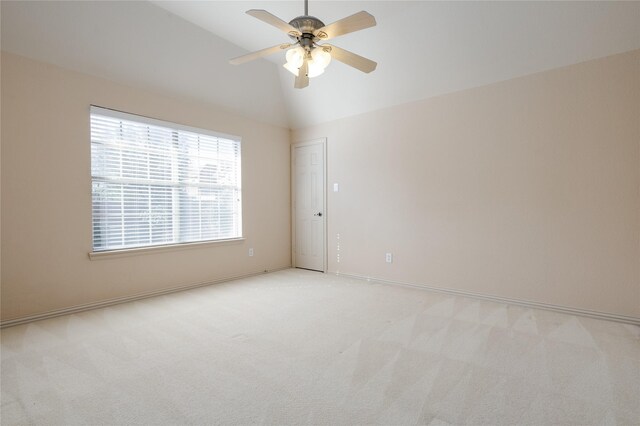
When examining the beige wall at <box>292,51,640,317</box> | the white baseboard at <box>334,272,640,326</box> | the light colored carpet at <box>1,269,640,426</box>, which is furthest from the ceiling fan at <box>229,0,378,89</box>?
the white baseboard at <box>334,272,640,326</box>

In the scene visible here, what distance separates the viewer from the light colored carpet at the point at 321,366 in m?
1.67

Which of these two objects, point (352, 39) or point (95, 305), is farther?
point (352, 39)

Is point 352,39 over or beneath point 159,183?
Result: over

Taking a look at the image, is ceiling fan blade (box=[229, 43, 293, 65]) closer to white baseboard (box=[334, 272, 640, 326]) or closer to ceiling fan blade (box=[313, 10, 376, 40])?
ceiling fan blade (box=[313, 10, 376, 40])

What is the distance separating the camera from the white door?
5129 mm

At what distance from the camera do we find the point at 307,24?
2.06m

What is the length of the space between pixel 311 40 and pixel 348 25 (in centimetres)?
28

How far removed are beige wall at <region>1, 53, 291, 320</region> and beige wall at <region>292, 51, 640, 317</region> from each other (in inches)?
111

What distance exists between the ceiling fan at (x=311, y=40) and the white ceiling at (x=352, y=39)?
101 cm

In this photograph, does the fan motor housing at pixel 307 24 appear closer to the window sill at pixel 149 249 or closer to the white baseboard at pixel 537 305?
the window sill at pixel 149 249

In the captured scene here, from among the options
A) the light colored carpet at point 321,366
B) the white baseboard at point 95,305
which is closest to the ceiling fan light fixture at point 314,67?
the light colored carpet at point 321,366

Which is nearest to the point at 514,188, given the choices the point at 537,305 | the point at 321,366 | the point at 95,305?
the point at 537,305

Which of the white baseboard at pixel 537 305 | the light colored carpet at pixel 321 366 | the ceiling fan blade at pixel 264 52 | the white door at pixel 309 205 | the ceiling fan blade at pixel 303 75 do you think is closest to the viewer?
the light colored carpet at pixel 321 366

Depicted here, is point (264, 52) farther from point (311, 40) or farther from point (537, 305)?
point (537, 305)
